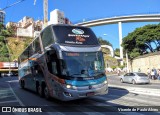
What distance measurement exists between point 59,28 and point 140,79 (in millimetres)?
17583

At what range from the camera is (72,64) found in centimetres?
1169

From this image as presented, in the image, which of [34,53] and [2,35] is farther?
[2,35]

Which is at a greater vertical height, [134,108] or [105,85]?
[105,85]

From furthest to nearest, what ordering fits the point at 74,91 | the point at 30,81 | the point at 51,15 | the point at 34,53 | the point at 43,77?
the point at 51,15 → the point at 30,81 → the point at 34,53 → the point at 43,77 → the point at 74,91

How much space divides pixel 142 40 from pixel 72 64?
45.5 meters

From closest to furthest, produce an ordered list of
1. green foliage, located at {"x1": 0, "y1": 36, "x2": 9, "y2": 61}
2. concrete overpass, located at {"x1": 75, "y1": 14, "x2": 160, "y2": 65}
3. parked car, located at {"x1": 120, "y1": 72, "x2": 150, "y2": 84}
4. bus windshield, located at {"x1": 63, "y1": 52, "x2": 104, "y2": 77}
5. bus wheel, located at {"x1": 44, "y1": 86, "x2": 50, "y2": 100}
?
bus windshield, located at {"x1": 63, "y1": 52, "x2": 104, "y2": 77} < bus wheel, located at {"x1": 44, "y1": 86, "x2": 50, "y2": 100} < parked car, located at {"x1": 120, "y1": 72, "x2": 150, "y2": 84} < concrete overpass, located at {"x1": 75, "y1": 14, "x2": 160, "y2": 65} < green foliage, located at {"x1": 0, "y1": 36, "x2": 9, "y2": 61}

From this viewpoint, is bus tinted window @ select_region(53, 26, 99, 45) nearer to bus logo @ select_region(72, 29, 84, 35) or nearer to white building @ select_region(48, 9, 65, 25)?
bus logo @ select_region(72, 29, 84, 35)

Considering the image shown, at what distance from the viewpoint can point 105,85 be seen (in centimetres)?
1257

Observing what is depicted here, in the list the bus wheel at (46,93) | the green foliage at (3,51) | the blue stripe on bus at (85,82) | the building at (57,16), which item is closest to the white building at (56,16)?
the building at (57,16)

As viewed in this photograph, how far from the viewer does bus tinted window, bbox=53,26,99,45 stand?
12406 millimetres

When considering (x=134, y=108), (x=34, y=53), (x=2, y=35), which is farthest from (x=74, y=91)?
(x=2, y=35)

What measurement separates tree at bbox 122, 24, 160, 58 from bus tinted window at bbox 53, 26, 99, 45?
4113cm

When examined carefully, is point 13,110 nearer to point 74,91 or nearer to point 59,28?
point 74,91

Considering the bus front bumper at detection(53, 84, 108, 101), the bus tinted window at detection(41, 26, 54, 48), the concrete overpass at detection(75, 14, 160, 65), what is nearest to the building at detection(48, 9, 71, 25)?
the concrete overpass at detection(75, 14, 160, 65)
